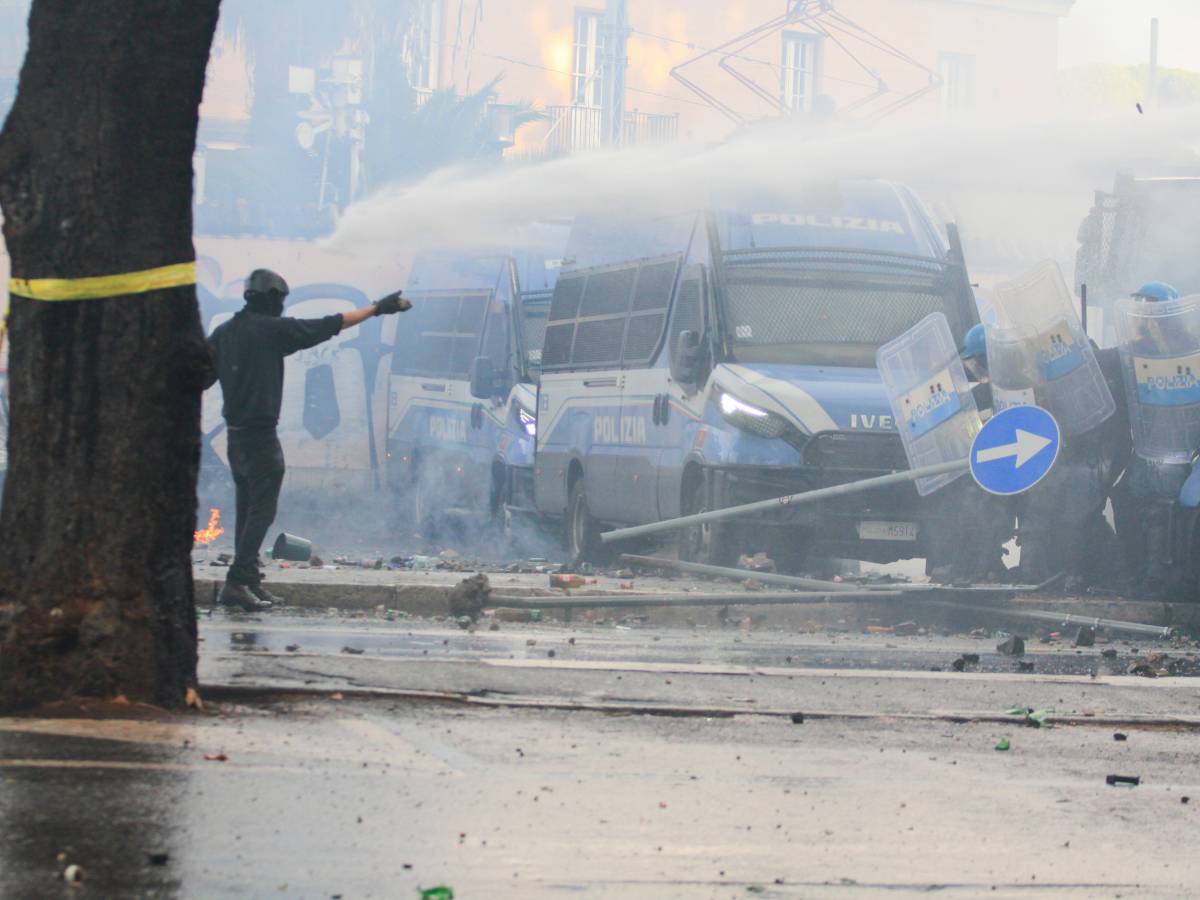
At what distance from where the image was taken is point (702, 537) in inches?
520

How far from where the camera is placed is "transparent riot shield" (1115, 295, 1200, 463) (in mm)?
11586

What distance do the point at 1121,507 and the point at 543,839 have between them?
848 centimetres

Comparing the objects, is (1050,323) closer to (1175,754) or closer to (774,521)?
(774,521)

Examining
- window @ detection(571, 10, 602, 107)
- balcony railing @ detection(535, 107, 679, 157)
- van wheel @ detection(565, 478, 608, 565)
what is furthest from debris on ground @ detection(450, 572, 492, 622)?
window @ detection(571, 10, 602, 107)

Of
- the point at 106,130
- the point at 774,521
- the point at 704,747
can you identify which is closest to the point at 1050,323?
the point at 774,521

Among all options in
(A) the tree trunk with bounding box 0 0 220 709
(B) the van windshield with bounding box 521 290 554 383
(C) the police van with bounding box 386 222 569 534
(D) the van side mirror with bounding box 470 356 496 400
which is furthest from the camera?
(D) the van side mirror with bounding box 470 356 496 400

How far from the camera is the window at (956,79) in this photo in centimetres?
4412

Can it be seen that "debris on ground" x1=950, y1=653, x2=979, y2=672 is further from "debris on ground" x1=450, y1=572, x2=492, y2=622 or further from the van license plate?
the van license plate

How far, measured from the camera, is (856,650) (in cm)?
966

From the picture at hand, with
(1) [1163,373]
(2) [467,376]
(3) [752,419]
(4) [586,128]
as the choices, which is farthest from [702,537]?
(4) [586,128]

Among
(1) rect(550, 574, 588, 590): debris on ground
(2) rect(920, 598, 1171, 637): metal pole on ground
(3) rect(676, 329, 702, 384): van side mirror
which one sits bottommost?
(2) rect(920, 598, 1171, 637): metal pole on ground

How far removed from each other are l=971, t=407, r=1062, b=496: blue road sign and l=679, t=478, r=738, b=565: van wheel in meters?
2.51

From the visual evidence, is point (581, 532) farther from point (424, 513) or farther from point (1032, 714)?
point (1032, 714)

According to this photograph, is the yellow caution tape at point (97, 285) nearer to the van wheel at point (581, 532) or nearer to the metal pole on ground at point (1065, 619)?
the metal pole on ground at point (1065, 619)
